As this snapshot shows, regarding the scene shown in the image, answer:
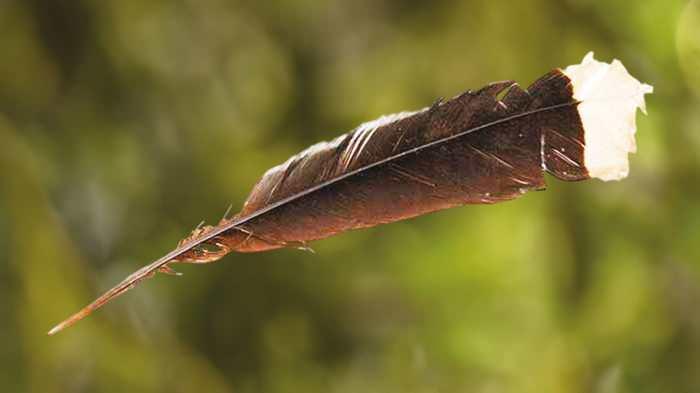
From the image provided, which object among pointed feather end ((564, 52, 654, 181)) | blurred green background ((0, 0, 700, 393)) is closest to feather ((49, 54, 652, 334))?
pointed feather end ((564, 52, 654, 181))

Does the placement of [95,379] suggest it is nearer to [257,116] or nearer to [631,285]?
[257,116]

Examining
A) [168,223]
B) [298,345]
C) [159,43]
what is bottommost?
[298,345]

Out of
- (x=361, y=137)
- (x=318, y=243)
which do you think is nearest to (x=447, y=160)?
(x=361, y=137)

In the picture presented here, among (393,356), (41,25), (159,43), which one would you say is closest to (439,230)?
(393,356)

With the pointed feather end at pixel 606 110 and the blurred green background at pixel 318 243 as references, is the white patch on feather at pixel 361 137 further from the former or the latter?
the blurred green background at pixel 318 243

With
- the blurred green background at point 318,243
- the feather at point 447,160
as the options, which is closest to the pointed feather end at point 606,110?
the feather at point 447,160

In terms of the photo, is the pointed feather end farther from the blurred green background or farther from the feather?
the blurred green background

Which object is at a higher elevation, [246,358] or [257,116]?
[257,116]
